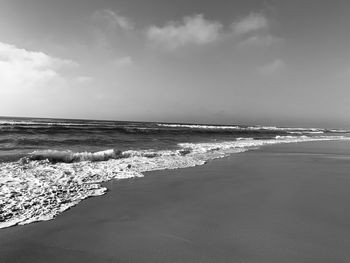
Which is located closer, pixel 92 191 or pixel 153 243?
pixel 153 243

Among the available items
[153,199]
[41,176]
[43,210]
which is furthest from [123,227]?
[41,176]

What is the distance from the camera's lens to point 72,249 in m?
2.80

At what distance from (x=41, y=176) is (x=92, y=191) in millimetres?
2111

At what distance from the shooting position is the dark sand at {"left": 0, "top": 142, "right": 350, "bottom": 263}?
2.71 metres

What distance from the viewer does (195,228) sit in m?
3.38

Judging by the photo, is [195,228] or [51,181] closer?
[195,228]

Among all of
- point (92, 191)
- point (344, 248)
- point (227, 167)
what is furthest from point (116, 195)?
point (227, 167)

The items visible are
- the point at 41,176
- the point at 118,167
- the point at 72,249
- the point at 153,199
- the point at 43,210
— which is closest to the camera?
the point at 72,249

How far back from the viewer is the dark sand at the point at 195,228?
271 centimetres

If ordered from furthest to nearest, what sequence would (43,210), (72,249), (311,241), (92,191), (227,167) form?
(227,167)
(92,191)
(43,210)
(311,241)
(72,249)

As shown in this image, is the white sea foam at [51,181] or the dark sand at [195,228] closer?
the dark sand at [195,228]

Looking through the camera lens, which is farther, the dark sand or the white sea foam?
the white sea foam

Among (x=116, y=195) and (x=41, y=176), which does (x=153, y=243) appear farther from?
(x=41, y=176)

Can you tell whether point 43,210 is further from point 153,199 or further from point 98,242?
point 153,199
